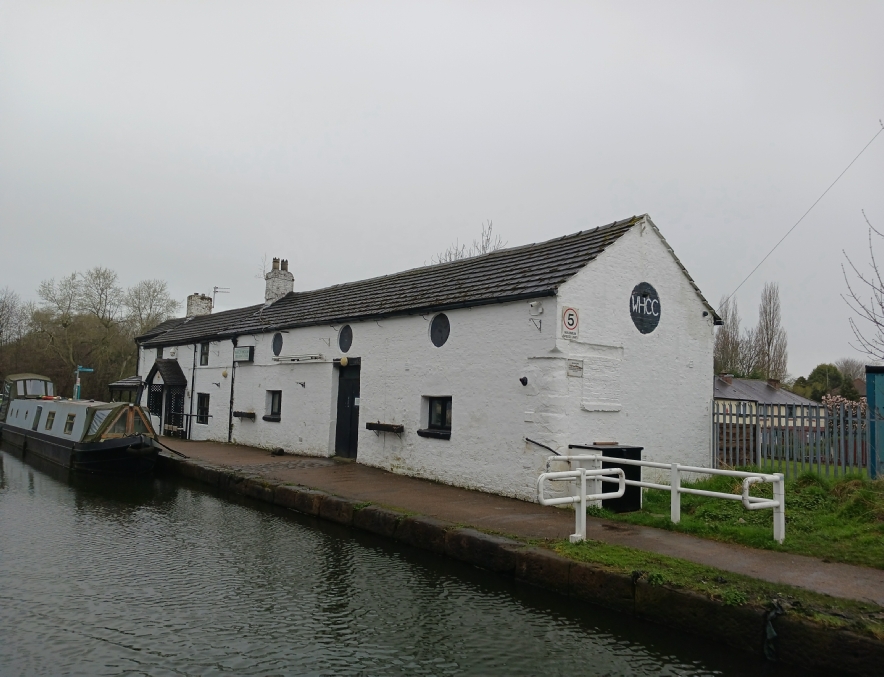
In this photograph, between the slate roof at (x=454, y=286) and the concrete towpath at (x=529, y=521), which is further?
the slate roof at (x=454, y=286)

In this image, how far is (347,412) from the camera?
15688 millimetres

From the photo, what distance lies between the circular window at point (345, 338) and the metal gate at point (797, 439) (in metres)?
8.45

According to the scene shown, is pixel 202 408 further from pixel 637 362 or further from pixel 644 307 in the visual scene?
pixel 644 307

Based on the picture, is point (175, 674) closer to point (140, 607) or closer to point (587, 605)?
point (140, 607)

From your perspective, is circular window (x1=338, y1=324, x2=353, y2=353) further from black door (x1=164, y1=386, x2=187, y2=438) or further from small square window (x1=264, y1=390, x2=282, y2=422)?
black door (x1=164, y1=386, x2=187, y2=438)

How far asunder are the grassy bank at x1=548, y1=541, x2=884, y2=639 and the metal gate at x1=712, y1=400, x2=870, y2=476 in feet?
17.1

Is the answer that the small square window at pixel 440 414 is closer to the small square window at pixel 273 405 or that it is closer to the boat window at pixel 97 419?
the small square window at pixel 273 405

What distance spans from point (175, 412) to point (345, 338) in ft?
38.5

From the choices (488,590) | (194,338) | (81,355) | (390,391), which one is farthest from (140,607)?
(81,355)

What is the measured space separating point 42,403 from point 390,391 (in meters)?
14.9

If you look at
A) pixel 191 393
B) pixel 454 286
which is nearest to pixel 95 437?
pixel 191 393

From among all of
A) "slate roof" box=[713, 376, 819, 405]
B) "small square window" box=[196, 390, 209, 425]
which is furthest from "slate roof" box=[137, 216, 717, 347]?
"slate roof" box=[713, 376, 819, 405]

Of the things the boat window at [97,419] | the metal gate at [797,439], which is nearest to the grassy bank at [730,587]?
the metal gate at [797,439]

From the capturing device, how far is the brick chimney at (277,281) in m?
22.3
